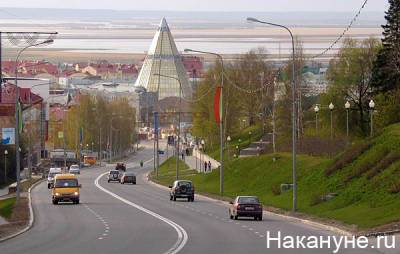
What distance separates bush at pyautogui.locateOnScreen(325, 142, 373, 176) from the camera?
60.4 meters

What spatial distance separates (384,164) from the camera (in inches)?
2159

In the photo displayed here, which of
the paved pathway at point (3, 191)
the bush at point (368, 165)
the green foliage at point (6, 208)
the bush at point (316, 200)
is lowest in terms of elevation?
the paved pathway at point (3, 191)

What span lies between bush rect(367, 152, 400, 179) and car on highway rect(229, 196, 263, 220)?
5855mm

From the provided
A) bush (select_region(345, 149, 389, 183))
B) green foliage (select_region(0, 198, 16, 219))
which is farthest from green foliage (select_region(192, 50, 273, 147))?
bush (select_region(345, 149, 389, 183))

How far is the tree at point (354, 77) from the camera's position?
87438 millimetres

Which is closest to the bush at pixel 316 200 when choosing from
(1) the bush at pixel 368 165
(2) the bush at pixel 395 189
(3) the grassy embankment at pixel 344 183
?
(3) the grassy embankment at pixel 344 183

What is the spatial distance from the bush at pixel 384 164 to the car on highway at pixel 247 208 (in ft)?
19.2

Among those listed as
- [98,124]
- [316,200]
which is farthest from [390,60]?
[98,124]

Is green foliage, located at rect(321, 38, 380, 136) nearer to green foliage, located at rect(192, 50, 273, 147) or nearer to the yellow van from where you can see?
green foliage, located at rect(192, 50, 273, 147)

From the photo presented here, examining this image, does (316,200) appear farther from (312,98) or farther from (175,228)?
(312,98)

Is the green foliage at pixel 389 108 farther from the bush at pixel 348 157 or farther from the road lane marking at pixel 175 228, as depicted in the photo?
the road lane marking at pixel 175 228

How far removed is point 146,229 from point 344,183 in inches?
605

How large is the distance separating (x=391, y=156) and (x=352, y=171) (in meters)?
3.55

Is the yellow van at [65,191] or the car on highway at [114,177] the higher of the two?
the yellow van at [65,191]
